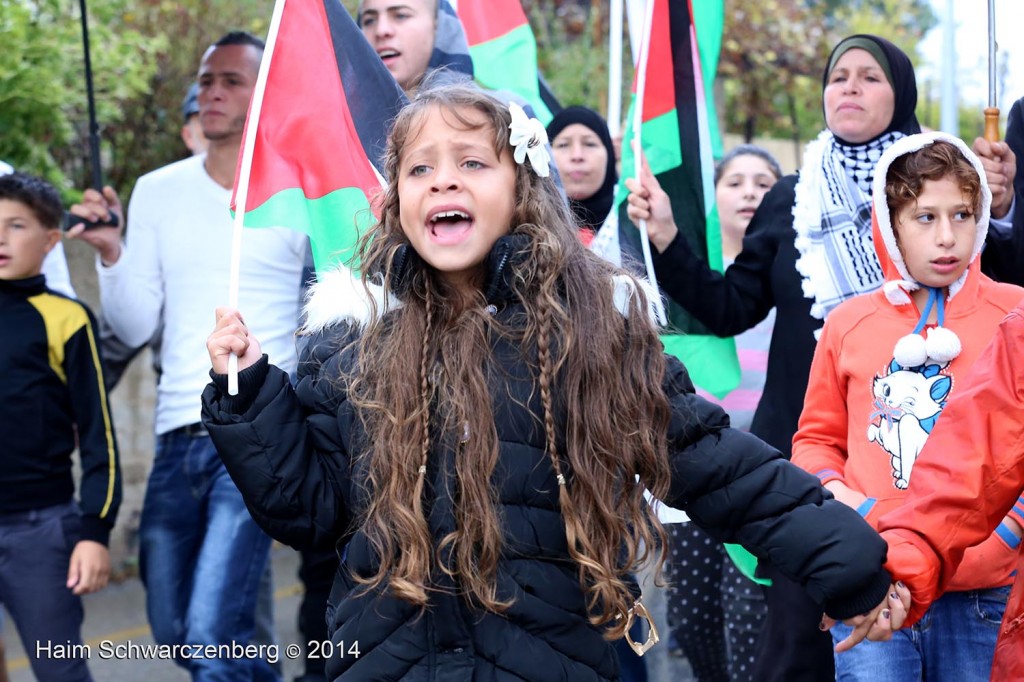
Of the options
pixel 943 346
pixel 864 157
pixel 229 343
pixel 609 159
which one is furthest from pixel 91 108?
pixel 943 346

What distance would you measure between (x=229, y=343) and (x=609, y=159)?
3.14 meters

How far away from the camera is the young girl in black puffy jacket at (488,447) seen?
260 cm

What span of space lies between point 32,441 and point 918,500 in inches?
122

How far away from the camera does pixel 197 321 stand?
4.98 m

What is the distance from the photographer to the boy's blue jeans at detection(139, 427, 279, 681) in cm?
458

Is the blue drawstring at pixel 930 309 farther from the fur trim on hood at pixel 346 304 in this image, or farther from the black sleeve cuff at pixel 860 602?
the fur trim on hood at pixel 346 304

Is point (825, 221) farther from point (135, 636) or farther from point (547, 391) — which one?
point (135, 636)

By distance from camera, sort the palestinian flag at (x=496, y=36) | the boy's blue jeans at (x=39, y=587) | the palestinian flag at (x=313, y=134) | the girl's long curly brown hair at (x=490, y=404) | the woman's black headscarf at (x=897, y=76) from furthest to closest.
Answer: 1. the palestinian flag at (x=496, y=36)
2. the boy's blue jeans at (x=39, y=587)
3. the woman's black headscarf at (x=897, y=76)
4. the palestinian flag at (x=313, y=134)
5. the girl's long curly brown hair at (x=490, y=404)

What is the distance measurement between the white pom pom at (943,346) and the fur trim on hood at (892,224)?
0.54 feet

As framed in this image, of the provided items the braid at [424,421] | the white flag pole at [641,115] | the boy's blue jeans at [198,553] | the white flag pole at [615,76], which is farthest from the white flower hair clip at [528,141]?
the white flag pole at [615,76]

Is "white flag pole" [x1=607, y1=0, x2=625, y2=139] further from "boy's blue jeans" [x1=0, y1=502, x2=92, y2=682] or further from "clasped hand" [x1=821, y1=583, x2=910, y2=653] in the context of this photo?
"clasped hand" [x1=821, y1=583, x2=910, y2=653]

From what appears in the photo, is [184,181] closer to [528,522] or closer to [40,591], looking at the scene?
[40,591]

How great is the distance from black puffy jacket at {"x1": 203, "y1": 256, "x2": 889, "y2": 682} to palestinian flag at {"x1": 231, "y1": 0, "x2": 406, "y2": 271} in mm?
928

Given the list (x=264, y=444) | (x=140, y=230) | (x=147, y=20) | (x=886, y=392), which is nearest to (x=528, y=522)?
(x=264, y=444)
